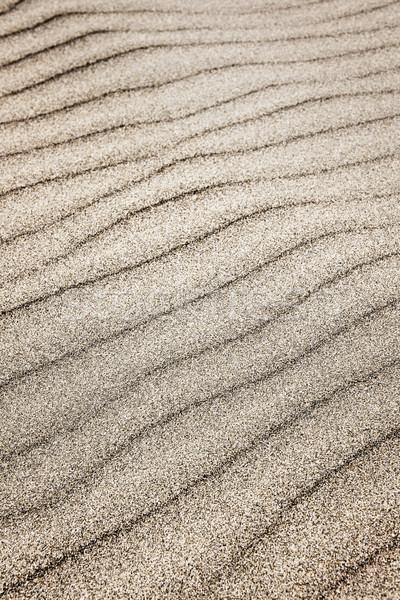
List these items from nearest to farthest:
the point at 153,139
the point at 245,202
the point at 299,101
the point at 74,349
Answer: the point at 74,349, the point at 245,202, the point at 153,139, the point at 299,101

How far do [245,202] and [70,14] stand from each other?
51.4 inches

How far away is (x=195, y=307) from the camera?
144cm

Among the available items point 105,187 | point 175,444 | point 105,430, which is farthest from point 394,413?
point 105,187

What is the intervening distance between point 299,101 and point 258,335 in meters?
1.10

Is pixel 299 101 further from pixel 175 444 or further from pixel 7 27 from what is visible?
pixel 175 444

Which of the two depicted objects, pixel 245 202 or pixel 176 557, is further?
pixel 245 202

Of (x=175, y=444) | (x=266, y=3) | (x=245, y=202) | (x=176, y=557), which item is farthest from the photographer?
(x=266, y=3)

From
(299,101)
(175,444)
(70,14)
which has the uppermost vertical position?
(70,14)

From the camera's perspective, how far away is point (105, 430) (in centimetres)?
122

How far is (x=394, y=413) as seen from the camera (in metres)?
1.25

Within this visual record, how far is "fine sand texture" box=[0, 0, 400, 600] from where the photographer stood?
107cm

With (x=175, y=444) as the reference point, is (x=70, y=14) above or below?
above

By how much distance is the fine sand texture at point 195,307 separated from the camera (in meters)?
1.07

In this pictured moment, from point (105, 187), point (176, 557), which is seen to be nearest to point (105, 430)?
point (176, 557)
